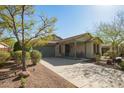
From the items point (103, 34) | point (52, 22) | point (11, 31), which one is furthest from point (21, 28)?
point (103, 34)

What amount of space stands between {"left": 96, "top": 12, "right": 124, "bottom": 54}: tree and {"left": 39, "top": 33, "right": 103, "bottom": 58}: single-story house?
1502mm

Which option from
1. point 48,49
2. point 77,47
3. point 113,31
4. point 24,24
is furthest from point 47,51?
point 24,24

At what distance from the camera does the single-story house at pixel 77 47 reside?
68.1ft

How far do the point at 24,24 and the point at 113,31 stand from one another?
30.3 feet

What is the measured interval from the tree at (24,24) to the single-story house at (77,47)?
9543 mm

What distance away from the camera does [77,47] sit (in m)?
23.1

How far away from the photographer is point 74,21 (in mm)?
11984

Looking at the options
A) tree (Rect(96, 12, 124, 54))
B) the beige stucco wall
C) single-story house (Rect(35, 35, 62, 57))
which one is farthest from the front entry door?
tree (Rect(96, 12, 124, 54))

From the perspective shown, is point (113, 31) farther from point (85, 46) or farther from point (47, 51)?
point (47, 51)

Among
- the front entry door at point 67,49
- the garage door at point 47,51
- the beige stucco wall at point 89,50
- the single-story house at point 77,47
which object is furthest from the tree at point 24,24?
the front entry door at point 67,49

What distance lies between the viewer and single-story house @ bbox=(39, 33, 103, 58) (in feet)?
68.1

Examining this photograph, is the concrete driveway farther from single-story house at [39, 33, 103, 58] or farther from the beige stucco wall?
the beige stucco wall
